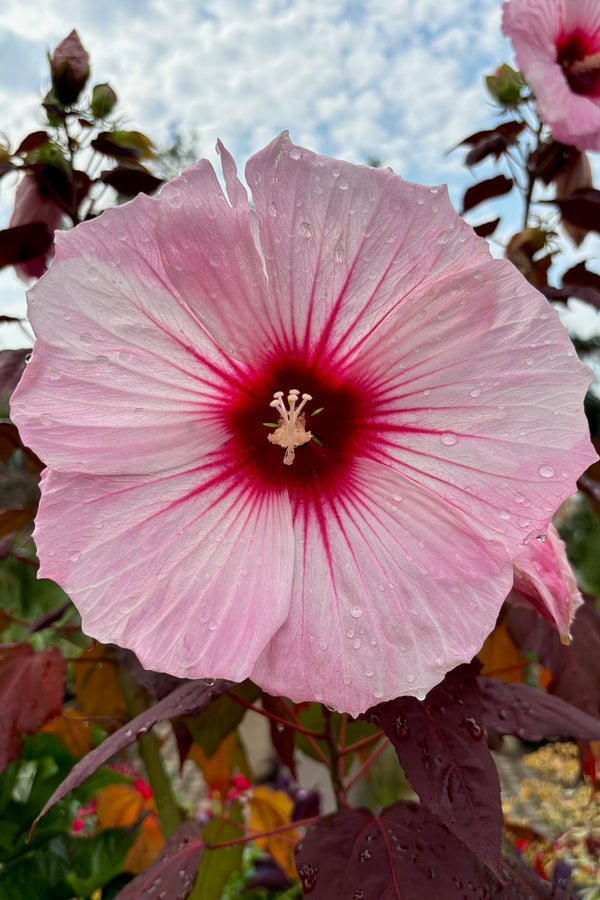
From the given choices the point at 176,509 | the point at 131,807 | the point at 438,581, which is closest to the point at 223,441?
the point at 176,509

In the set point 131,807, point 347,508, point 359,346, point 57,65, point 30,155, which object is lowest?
point 131,807

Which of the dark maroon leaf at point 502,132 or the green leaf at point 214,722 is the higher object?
the dark maroon leaf at point 502,132

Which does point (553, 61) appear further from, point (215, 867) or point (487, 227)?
point (215, 867)

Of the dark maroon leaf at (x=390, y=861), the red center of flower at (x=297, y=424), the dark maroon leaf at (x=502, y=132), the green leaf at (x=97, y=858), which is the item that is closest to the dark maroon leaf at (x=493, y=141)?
the dark maroon leaf at (x=502, y=132)

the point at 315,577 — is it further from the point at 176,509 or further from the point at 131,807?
the point at 131,807

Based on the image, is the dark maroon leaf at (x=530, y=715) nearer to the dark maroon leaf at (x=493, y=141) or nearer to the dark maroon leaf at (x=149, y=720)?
the dark maroon leaf at (x=149, y=720)

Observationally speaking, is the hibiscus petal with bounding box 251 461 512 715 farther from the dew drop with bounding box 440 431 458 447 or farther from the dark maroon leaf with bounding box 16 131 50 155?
the dark maroon leaf with bounding box 16 131 50 155

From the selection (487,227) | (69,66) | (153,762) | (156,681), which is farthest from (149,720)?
(487,227)
